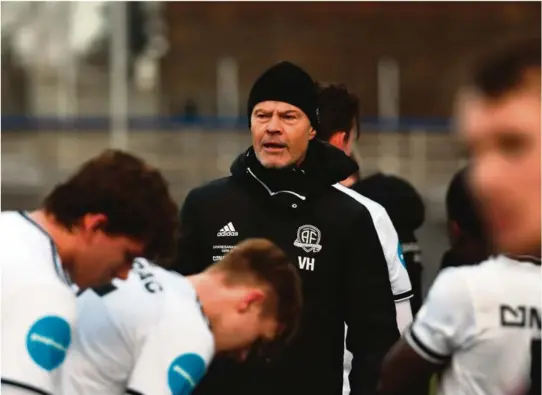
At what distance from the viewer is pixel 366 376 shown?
4199 mm

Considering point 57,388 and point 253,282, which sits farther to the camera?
point 253,282

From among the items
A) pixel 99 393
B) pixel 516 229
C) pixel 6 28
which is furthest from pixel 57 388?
pixel 6 28

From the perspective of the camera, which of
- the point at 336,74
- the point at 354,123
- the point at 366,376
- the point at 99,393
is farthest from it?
the point at 336,74

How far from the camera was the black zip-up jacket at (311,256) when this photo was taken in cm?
422

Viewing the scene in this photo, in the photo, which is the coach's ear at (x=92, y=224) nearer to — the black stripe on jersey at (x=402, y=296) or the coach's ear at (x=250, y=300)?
the coach's ear at (x=250, y=300)

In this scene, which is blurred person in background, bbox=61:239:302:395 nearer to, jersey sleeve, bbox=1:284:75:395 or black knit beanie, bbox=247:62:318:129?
jersey sleeve, bbox=1:284:75:395

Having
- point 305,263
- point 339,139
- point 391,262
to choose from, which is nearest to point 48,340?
point 305,263

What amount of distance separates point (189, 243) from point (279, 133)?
0.49 metres

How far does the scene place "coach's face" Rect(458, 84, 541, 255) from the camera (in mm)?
2348

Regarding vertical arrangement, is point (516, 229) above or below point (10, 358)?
above

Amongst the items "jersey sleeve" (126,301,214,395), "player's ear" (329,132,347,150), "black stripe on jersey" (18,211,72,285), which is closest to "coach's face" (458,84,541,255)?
"jersey sleeve" (126,301,214,395)

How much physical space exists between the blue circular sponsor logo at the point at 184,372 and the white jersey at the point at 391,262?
1.38 meters

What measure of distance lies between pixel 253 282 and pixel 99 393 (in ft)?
1.76

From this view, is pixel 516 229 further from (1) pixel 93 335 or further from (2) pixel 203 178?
(2) pixel 203 178
